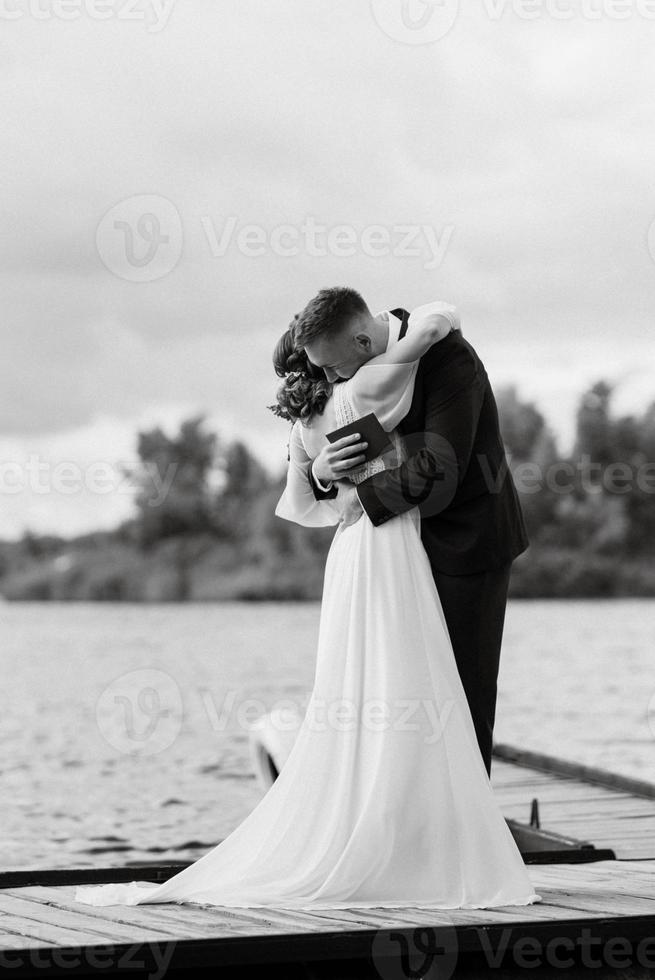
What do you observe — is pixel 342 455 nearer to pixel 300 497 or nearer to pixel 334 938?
pixel 300 497

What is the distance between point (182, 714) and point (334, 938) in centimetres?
2150

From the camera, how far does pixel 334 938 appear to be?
3.59 meters

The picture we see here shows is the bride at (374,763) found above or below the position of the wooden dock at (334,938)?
above

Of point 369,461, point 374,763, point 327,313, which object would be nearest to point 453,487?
point 369,461

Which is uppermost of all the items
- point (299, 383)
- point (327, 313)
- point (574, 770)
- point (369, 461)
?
point (327, 313)

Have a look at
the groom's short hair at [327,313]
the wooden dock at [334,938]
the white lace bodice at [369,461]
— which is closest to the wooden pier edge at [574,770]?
the wooden dock at [334,938]

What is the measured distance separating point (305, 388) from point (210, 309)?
54.1 metres

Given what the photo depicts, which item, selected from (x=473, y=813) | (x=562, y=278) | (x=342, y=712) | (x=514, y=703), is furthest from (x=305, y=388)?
(x=562, y=278)

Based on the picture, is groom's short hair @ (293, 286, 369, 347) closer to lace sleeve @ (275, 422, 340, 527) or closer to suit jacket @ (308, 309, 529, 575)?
suit jacket @ (308, 309, 529, 575)

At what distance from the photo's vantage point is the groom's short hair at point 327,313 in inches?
159

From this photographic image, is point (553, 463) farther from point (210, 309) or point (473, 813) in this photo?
point (473, 813)

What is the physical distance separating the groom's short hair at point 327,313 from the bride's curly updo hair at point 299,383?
0.18 metres

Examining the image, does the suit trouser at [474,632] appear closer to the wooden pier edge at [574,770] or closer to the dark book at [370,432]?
the dark book at [370,432]

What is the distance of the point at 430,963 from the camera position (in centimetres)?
371
